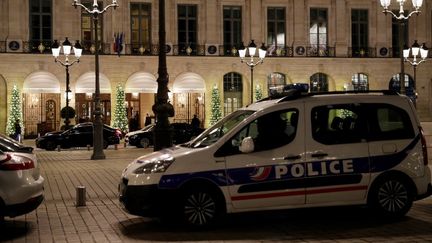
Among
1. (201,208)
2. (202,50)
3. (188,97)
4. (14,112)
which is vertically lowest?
(201,208)

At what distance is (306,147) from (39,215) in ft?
15.8

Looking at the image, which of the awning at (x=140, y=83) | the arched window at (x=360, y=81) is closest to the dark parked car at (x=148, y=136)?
the awning at (x=140, y=83)

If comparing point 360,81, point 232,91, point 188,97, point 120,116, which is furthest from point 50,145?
point 360,81

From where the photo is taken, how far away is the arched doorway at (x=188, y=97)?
1745 inches

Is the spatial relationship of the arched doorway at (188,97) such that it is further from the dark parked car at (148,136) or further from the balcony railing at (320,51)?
the dark parked car at (148,136)

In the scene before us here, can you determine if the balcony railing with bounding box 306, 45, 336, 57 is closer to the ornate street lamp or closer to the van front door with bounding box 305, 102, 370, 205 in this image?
the ornate street lamp

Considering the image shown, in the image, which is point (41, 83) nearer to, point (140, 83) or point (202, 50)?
point (140, 83)

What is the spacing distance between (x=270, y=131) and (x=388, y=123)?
202cm

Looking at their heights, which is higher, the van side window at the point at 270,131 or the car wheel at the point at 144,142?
the van side window at the point at 270,131

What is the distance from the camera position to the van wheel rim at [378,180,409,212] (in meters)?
10.1

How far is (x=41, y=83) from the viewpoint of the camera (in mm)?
41781

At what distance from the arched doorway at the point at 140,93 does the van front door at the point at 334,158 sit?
3314 centimetres

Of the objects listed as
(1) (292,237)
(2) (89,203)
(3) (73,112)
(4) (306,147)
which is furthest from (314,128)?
(3) (73,112)

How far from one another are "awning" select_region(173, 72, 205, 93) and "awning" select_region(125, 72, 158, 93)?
1546 mm
